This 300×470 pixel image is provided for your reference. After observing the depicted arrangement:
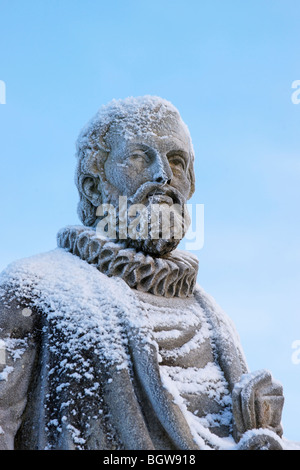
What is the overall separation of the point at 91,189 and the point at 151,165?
0.53 meters

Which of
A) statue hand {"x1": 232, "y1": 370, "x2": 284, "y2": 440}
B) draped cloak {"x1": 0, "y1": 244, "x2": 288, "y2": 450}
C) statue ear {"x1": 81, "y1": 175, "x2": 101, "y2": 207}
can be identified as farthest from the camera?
statue ear {"x1": 81, "y1": 175, "x2": 101, "y2": 207}

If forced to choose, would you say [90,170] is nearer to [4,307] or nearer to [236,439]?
[4,307]

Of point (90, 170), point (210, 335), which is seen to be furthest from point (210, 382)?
point (90, 170)

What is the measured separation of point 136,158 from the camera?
4.80 meters

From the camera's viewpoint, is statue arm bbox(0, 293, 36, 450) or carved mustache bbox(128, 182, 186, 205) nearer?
statue arm bbox(0, 293, 36, 450)

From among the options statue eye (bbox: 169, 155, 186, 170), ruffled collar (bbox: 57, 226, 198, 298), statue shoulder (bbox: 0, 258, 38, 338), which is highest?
statue eye (bbox: 169, 155, 186, 170)

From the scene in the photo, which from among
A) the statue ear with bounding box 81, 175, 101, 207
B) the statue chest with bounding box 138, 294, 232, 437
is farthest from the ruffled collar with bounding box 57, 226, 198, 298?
the statue ear with bounding box 81, 175, 101, 207

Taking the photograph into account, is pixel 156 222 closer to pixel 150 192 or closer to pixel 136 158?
pixel 150 192

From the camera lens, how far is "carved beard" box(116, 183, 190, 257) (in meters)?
4.57

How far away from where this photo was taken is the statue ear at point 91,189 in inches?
196

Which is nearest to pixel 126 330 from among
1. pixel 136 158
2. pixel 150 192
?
pixel 150 192

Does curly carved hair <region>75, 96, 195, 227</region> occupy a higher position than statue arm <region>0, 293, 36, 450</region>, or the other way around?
curly carved hair <region>75, 96, 195, 227</region>

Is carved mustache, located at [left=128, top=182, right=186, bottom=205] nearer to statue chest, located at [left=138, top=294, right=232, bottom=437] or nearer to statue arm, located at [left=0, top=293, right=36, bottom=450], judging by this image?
statue chest, located at [left=138, top=294, right=232, bottom=437]
